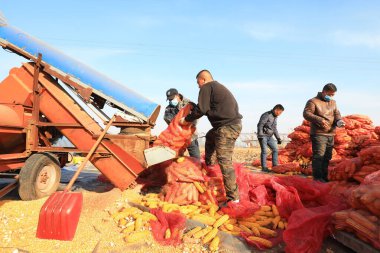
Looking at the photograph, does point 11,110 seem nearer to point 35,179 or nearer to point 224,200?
point 35,179

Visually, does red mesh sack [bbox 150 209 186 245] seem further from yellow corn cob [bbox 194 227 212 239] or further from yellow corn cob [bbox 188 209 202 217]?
yellow corn cob [bbox 188 209 202 217]

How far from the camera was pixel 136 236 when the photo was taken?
12.2 ft

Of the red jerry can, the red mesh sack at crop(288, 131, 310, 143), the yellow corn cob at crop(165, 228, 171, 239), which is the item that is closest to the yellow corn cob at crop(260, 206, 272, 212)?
the yellow corn cob at crop(165, 228, 171, 239)

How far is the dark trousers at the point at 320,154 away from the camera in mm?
6715

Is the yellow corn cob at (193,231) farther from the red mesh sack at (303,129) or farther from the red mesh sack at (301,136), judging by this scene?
the red mesh sack at (303,129)

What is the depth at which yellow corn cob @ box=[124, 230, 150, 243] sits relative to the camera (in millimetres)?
3661

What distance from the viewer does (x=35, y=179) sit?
5.33 m

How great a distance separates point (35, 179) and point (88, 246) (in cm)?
239

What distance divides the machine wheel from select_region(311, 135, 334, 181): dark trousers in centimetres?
550

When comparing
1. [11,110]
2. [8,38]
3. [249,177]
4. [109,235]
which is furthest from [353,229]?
[8,38]

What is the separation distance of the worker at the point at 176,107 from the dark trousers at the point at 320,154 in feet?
8.82

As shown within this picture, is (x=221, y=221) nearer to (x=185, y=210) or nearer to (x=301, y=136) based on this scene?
(x=185, y=210)

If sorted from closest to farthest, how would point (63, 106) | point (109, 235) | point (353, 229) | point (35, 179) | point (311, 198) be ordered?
1. point (353, 229)
2. point (109, 235)
3. point (311, 198)
4. point (35, 179)
5. point (63, 106)

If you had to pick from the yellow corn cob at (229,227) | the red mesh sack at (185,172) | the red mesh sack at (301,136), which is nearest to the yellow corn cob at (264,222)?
the yellow corn cob at (229,227)
